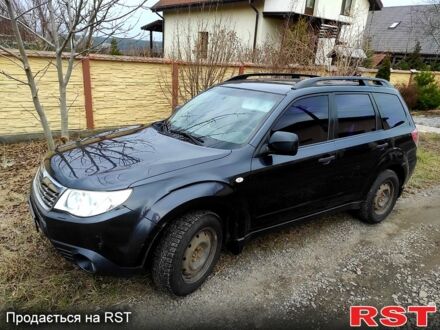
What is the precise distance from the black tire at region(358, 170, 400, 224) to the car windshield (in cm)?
179

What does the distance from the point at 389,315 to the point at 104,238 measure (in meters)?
2.29

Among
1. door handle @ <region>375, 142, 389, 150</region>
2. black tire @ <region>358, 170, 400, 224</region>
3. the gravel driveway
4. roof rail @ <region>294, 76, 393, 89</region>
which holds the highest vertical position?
roof rail @ <region>294, 76, 393, 89</region>

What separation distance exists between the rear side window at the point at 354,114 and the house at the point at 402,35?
26522 mm

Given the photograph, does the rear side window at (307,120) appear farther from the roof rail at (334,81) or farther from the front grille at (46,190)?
the front grille at (46,190)

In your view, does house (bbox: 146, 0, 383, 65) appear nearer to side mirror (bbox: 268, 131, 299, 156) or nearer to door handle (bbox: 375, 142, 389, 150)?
door handle (bbox: 375, 142, 389, 150)

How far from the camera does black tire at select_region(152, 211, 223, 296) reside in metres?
2.51

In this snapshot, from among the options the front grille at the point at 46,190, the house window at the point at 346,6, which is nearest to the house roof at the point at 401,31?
the house window at the point at 346,6

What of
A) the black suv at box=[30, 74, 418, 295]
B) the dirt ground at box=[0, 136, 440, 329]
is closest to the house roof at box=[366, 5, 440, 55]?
the black suv at box=[30, 74, 418, 295]

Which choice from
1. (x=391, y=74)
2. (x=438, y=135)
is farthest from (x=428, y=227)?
(x=391, y=74)

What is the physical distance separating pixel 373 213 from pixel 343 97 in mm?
1520

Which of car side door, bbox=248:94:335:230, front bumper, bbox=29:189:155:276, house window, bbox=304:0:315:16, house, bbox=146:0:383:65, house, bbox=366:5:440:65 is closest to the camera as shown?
front bumper, bbox=29:189:155:276

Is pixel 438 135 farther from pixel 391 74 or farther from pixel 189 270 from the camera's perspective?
pixel 189 270

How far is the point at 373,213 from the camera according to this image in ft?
13.7

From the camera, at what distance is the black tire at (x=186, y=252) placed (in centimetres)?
251
